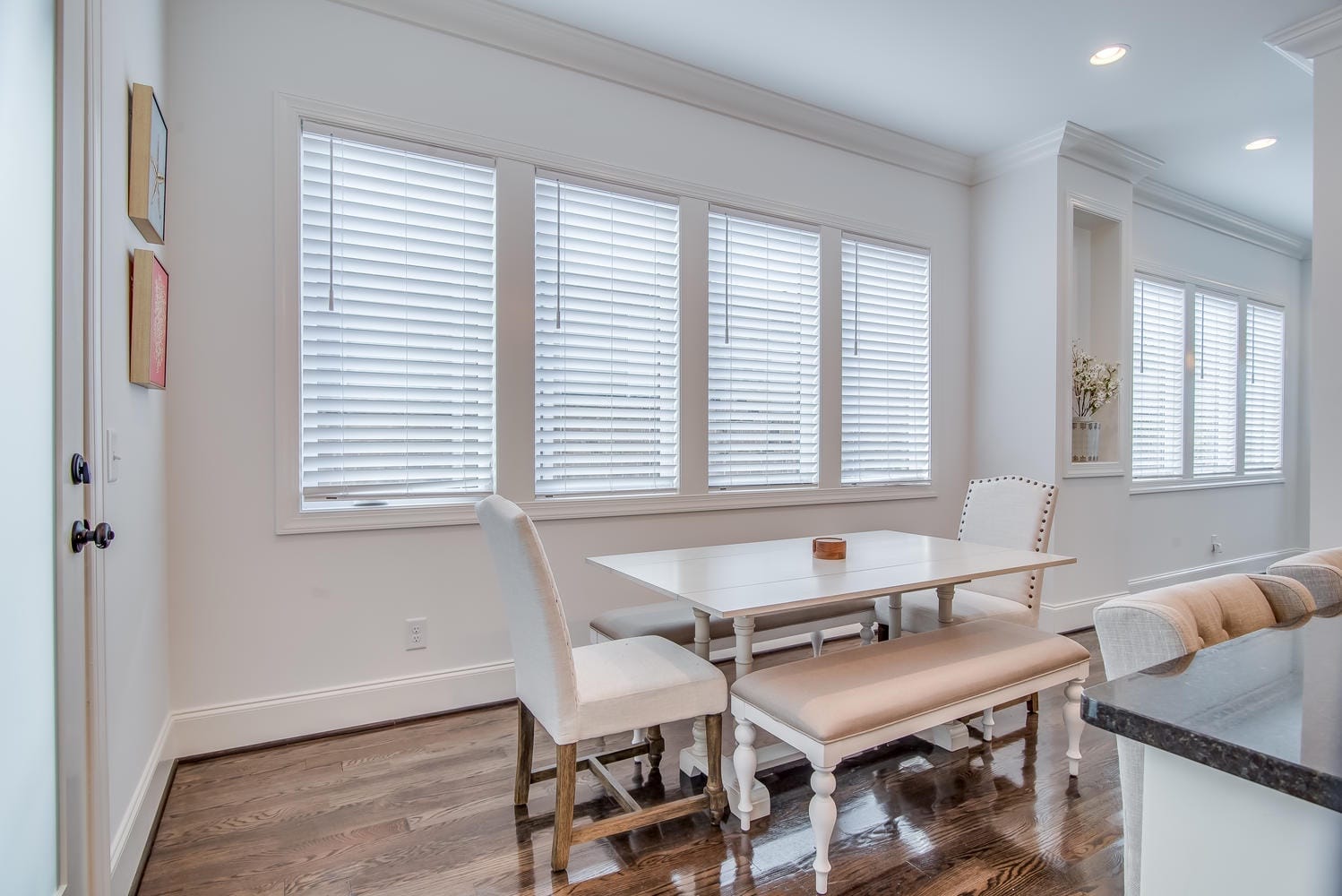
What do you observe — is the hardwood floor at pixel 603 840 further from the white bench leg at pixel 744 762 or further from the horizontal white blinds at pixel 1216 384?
the horizontal white blinds at pixel 1216 384

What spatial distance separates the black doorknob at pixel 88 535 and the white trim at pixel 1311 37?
4.69m

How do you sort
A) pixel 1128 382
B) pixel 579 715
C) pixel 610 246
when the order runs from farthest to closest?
1. pixel 1128 382
2. pixel 610 246
3. pixel 579 715

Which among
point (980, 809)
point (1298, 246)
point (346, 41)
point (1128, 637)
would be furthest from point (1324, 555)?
point (1298, 246)

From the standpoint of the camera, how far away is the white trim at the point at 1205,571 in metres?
5.01

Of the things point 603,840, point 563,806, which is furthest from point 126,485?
point 603,840

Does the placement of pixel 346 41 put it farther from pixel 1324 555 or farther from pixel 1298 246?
pixel 1298 246

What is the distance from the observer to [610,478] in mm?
3281

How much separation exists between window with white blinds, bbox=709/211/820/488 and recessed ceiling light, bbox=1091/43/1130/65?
60.8 inches

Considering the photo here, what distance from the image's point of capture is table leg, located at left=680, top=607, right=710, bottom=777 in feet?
7.34

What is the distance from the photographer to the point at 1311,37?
2918mm

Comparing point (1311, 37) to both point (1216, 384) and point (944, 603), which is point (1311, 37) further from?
point (1216, 384)

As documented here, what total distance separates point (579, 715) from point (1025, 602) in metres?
2.08

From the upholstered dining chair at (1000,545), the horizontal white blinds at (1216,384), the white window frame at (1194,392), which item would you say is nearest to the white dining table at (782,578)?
the upholstered dining chair at (1000,545)

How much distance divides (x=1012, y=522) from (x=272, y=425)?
3.17m
